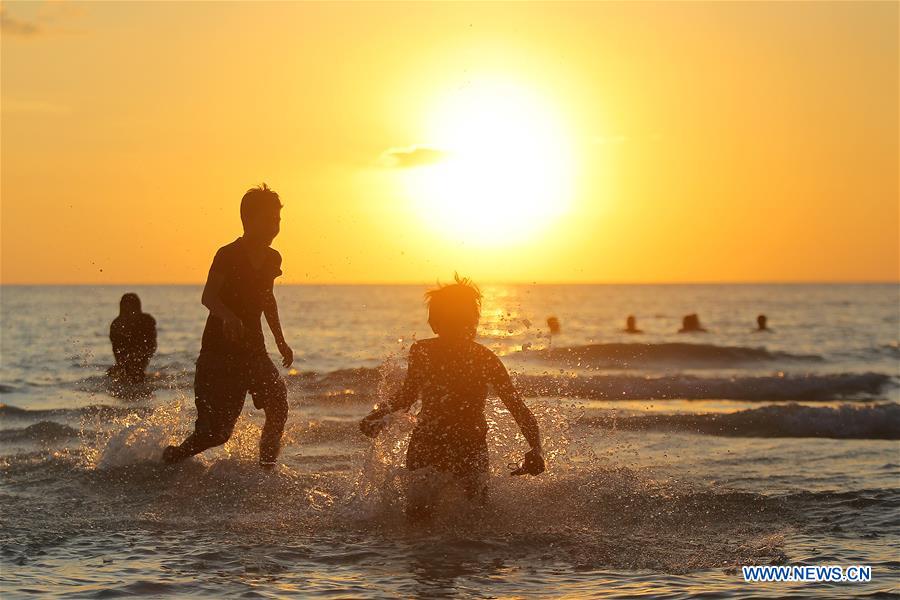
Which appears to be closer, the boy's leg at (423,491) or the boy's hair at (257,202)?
the boy's leg at (423,491)

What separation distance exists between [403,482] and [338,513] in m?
0.66

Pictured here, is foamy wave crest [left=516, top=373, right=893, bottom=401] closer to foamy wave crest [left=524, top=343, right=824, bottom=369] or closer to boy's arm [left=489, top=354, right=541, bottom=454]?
foamy wave crest [left=524, top=343, right=824, bottom=369]

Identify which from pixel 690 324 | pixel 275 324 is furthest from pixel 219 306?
pixel 690 324

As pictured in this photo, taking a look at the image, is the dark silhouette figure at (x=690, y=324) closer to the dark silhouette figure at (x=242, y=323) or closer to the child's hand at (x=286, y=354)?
the child's hand at (x=286, y=354)

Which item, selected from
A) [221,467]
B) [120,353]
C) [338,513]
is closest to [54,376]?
[120,353]

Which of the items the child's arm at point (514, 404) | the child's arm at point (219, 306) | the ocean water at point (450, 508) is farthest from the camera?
the child's arm at point (219, 306)

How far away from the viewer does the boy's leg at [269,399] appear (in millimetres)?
7855

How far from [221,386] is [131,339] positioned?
23.4 feet

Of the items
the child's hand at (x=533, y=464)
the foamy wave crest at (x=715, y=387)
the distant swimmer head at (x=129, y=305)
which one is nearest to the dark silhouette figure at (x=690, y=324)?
the foamy wave crest at (x=715, y=387)

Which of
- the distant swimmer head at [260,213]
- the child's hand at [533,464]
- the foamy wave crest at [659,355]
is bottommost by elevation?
the foamy wave crest at [659,355]

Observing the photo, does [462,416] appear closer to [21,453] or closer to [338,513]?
[338,513]

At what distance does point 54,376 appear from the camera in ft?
67.1

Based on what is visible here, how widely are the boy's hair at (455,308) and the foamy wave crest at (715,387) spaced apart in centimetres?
1102

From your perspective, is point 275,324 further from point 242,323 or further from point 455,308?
point 455,308
